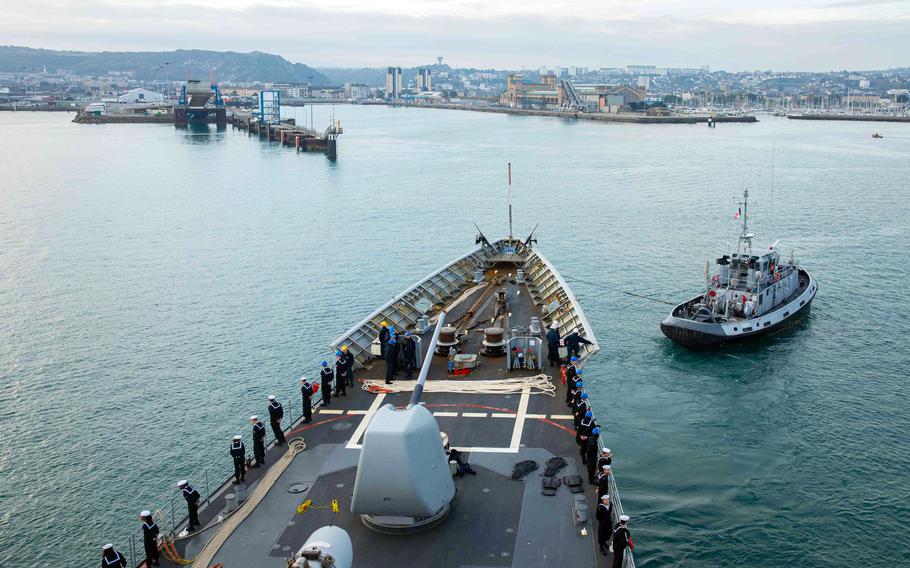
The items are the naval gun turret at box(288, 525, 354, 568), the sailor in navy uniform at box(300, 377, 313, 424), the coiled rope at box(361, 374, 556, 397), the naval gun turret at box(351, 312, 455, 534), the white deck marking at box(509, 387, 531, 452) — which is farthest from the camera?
the coiled rope at box(361, 374, 556, 397)

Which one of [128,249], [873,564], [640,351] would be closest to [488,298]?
[640,351]

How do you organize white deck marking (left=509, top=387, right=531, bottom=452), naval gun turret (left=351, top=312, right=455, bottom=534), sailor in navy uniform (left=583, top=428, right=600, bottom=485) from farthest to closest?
white deck marking (left=509, top=387, right=531, bottom=452)
sailor in navy uniform (left=583, top=428, right=600, bottom=485)
naval gun turret (left=351, top=312, right=455, bottom=534)

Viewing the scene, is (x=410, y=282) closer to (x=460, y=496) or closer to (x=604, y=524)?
(x=460, y=496)

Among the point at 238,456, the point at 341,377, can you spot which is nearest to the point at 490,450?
the point at 341,377

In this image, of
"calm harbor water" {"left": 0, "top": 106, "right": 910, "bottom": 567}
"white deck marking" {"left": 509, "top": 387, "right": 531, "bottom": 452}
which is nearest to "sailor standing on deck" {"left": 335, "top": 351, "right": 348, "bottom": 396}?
"white deck marking" {"left": 509, "top": 387, "right": 531, "bottom": 452}

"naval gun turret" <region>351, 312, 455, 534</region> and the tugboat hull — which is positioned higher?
"naval gun turret" <region>351, 312, 455, 534</region>

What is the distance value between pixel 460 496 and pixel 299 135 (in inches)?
5114

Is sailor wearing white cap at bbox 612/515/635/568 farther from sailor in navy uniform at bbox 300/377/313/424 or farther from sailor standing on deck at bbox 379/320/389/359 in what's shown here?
sailor standing on deck at bbox 379/320/389/359

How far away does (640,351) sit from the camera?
114ft

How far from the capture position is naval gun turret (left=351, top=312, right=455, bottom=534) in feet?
42.8

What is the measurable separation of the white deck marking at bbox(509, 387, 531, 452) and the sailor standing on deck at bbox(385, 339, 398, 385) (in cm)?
354

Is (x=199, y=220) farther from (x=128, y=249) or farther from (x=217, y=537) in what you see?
(x=217, y=537)

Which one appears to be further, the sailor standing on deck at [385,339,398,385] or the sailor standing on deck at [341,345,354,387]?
the sailor standing on deck at [385,339,398,385]

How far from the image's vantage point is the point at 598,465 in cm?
1592
